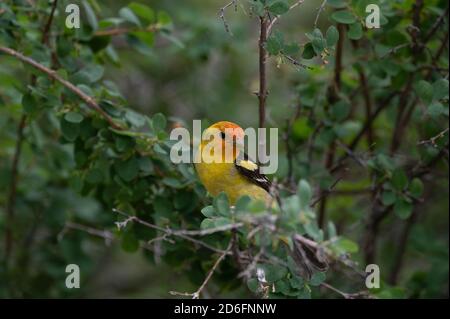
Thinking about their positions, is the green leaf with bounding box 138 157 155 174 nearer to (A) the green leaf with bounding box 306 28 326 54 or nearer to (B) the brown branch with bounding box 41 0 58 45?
(B) the brown branch with bounding box 41 0 58 45

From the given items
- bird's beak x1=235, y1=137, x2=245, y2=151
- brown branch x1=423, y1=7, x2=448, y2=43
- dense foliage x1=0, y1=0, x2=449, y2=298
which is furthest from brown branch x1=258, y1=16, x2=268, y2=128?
brown branch x1=423, y1=7, x2=448, y2=43

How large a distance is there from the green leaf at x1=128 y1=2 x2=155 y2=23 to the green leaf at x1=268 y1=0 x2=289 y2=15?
60.7 inches

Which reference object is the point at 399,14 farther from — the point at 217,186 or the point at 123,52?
the point at 123,52

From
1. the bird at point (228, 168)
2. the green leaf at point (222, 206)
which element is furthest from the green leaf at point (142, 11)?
the green leaf at point (222, 206)

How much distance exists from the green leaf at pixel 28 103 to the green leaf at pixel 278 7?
1552 mm

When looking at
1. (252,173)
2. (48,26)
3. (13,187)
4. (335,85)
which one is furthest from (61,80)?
(335,85)

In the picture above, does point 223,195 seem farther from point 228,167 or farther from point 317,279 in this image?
point 228,167

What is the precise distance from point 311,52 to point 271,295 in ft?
3.94

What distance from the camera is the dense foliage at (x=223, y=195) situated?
11.0 ft

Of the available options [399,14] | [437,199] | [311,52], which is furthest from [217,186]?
[437,199]

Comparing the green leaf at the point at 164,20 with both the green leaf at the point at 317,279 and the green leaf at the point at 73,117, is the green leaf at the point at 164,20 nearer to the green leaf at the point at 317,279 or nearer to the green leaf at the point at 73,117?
the green leaf at the point at 73,117

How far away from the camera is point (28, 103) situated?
12.7ft

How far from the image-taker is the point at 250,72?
744 centimetres

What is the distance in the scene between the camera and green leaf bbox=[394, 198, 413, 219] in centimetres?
405
